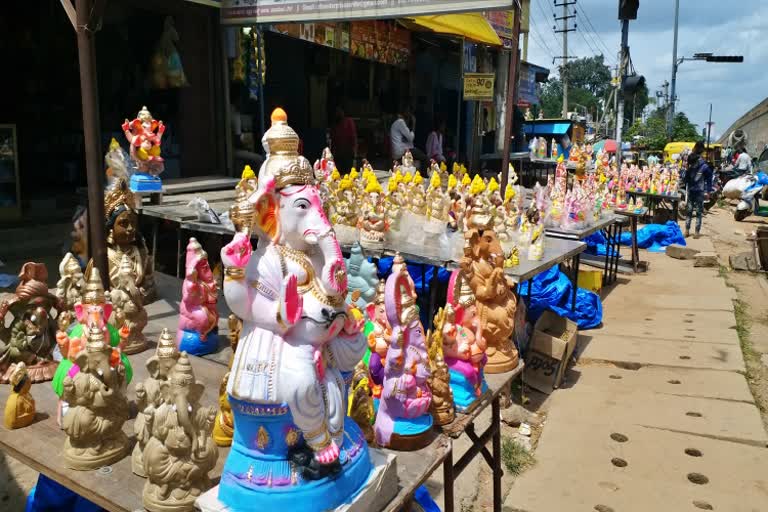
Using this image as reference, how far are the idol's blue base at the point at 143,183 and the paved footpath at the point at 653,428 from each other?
373 cm

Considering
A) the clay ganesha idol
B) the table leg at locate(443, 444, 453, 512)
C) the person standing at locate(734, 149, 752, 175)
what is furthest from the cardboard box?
the person standing at locate(734, 149, 752, 175)

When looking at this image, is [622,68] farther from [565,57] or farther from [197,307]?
[565,57]

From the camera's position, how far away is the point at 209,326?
332cm

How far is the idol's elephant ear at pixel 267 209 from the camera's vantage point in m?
1.85

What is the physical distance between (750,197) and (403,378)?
15671mm

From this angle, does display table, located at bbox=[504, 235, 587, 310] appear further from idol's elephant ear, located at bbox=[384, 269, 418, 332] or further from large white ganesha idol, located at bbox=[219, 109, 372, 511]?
large white ganesha idol, located at bbox=[219, 109, 372, 511]

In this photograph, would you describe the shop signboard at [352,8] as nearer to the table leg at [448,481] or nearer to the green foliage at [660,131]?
the table leg at [448,481]

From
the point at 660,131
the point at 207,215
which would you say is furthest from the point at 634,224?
the point at 660,131

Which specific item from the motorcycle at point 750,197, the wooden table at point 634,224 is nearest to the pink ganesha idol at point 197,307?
the wooden table at point 634,224

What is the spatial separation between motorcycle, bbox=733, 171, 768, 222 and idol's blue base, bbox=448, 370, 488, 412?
1467 centimetres

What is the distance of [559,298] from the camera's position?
6.24 m

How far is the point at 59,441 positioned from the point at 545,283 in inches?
193

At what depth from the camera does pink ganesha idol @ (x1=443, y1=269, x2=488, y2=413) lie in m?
2.68

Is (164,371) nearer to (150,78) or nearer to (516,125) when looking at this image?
(150,78)
